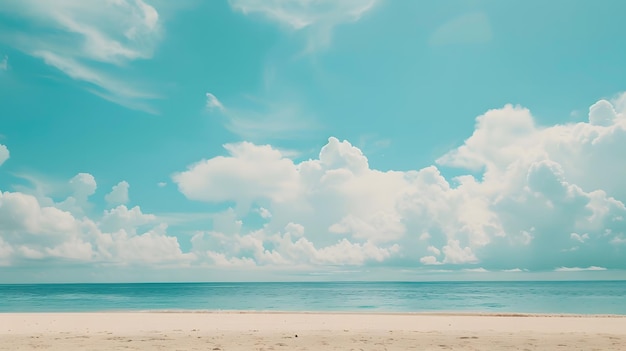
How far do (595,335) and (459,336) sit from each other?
6514 millimetres

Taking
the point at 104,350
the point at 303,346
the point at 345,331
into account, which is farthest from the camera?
the point at 345,331

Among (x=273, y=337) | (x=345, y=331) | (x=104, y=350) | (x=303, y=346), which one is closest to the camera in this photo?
(x=104, y=350)

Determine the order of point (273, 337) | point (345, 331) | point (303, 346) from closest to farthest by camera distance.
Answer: point (303, 346), point (273, 337), point (345, 331)

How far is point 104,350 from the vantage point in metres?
16.5

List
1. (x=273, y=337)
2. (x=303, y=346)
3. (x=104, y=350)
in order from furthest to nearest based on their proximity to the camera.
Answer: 1. (x=273, y=337)
2. (x=303, y=346)
3. (x=104, y=350)

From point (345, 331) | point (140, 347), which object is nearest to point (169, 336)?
point (140, 347)

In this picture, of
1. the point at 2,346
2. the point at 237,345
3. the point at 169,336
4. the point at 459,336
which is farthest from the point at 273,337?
the point at 2,346

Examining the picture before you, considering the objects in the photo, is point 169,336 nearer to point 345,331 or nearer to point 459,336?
point 345,331

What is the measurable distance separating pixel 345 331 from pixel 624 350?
11563mm

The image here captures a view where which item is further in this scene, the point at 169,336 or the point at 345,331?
the point at 345,331

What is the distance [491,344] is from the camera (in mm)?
18172

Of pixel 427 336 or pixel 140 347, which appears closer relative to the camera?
pixel 140 347

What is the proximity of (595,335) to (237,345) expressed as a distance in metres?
16.4

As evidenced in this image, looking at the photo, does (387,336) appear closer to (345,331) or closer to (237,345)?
(345,331)
